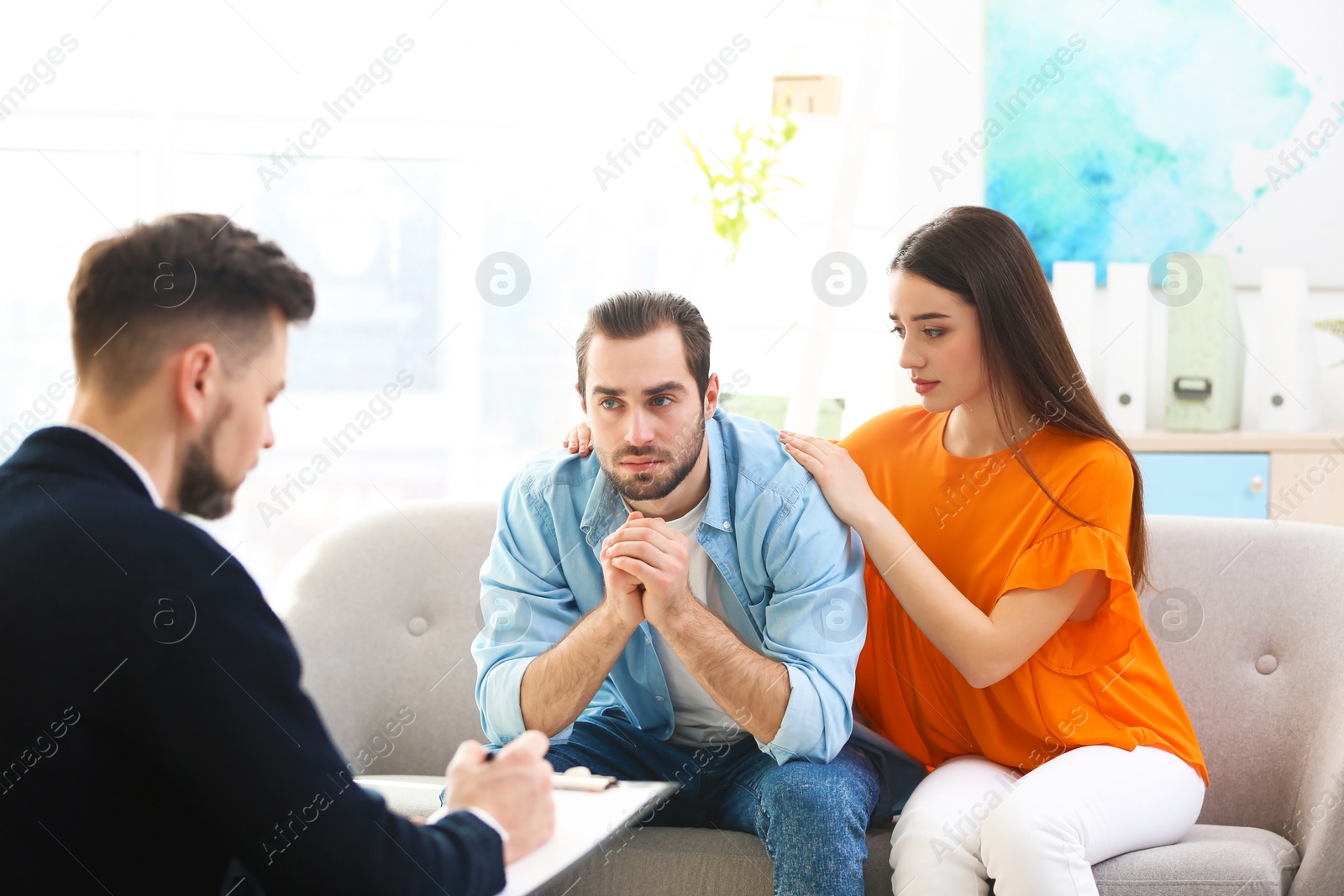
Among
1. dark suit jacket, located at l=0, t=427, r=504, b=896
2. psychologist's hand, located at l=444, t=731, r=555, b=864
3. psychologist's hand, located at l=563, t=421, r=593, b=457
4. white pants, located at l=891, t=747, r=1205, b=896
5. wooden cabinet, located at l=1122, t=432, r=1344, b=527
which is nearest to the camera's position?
dark suit jacket, located at l=0, t=427, r=504, b=896

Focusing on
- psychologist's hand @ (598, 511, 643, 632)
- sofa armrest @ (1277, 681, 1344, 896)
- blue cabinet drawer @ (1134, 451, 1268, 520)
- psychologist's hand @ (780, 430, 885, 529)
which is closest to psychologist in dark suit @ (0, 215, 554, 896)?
psychologist's hand @ (598, 511, 643, 632)

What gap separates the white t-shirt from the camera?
1769mm

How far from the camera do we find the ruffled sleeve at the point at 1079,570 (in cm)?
164

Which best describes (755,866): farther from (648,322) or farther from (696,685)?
(648,322)

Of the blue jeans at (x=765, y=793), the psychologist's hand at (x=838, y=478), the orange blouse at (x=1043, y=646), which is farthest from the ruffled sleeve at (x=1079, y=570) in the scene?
the blue jeans at (x=765, y=793)

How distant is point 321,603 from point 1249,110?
127 inches

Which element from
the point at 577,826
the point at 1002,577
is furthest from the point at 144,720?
the point at 1002,577

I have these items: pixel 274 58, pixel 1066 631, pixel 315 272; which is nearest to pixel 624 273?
pixel 315 272

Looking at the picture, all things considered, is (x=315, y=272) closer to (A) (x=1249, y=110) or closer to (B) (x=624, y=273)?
(B) (x=624, y=273)

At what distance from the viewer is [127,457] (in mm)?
979

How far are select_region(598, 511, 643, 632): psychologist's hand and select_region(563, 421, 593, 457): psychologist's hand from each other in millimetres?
315

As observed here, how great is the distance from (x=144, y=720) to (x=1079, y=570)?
127cm

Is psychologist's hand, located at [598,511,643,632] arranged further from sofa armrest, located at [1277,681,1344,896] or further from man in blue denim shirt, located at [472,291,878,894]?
sofa armrest, located at [1277,681,1344,896]

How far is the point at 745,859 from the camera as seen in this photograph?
1597 millimetres
